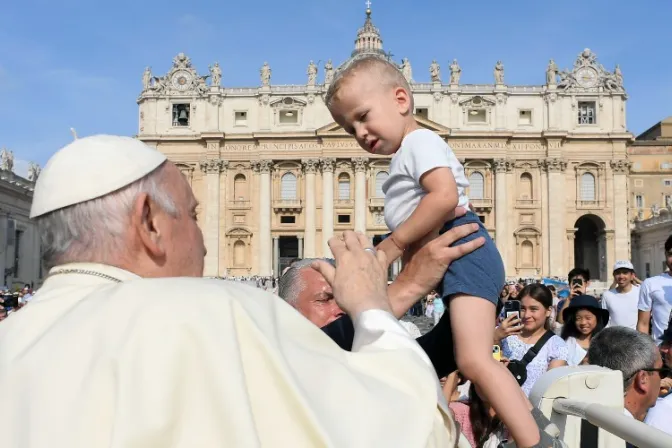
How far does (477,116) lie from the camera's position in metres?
43.6

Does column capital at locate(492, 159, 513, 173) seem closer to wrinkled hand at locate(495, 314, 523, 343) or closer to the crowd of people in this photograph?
wrinkled hand at locate(495, 314, 523, 343)

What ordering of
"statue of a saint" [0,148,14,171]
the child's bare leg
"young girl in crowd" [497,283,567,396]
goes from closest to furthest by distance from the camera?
1. the child's bare leg
2. "young girl in crowd" [497,283,567,396]
3. "statue of a saint" [0,148,14,171]

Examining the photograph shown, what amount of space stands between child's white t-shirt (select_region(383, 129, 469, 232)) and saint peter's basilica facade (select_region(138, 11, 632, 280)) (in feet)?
129

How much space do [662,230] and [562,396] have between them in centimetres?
4302

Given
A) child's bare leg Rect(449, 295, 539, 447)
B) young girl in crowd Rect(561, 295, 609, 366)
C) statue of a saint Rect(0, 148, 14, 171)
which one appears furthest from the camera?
statue of a saint Rect(0, 148, 14, 171)

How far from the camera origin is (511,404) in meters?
2.32

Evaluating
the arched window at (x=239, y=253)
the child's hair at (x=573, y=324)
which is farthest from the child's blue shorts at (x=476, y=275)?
the arched window at (x=239, y=253)

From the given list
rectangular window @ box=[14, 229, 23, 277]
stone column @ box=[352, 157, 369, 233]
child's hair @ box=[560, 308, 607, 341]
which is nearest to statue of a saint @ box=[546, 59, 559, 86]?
stone column @ box=[352, 157, 369, 233]

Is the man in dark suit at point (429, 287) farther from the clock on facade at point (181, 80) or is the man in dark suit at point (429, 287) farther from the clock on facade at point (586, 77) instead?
the clock on facade at point (586, 77)

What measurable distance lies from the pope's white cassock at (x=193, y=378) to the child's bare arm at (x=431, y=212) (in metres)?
1.09

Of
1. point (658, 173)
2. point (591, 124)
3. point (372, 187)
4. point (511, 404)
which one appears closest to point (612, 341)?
point (511, 404)

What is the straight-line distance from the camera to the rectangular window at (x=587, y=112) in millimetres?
43594

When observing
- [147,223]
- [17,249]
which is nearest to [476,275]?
[147,223]

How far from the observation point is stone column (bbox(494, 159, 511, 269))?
41.9 metres
